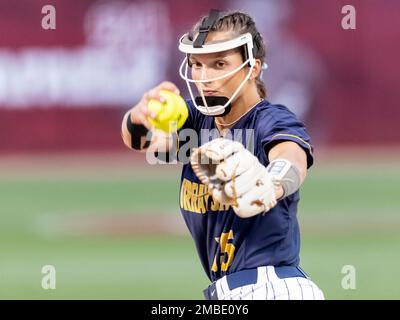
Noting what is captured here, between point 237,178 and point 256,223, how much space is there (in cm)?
58

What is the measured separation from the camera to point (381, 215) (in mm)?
8938

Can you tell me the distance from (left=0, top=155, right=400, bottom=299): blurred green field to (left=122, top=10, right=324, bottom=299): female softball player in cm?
289

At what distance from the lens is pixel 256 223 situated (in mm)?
3455

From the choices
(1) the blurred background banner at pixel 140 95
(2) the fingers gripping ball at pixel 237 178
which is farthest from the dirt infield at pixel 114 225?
(2) the fingers gripping ball at pixel 237 178

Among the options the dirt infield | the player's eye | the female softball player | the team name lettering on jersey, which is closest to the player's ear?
the female softball player

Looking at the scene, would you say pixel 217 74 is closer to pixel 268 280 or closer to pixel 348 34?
pixel 268 280

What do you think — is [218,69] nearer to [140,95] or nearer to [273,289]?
[273,289]

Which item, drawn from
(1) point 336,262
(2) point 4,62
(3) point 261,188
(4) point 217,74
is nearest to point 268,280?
(3) point 261,188

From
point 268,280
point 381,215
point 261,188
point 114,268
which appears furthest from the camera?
point 381,215

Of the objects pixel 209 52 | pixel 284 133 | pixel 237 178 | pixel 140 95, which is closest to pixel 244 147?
pixel 284 133

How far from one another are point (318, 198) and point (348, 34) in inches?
67.2

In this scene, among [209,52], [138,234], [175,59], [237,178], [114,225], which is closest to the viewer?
[237,178]

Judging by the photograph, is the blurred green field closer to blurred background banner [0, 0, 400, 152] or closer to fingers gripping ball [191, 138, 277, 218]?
blurred background banner [0, 0, 400, 152]

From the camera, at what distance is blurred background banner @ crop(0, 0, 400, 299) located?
902 cm
